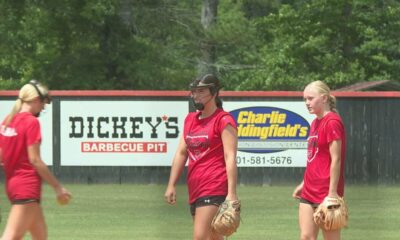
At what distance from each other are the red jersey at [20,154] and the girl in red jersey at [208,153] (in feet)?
3.92

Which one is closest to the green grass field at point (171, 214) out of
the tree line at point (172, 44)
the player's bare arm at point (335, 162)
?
the player's bare arm at point (335, 162)

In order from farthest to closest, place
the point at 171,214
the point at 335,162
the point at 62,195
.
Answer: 1. the point at 171,214
2. the point at 335,162
3. the point at 62,195

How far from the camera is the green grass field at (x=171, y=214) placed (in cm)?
1436

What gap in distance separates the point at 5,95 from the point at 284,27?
2037 cm

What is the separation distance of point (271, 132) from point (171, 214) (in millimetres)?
5968

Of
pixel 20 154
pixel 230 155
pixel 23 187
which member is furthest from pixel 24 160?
pixel 230 155

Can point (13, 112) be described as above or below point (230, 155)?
above

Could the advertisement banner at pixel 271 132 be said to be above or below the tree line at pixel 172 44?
below

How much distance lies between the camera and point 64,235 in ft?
46.3

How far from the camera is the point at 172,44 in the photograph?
4056cm

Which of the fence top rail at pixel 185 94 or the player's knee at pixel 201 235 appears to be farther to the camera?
the fence top rail at pixel 185 94

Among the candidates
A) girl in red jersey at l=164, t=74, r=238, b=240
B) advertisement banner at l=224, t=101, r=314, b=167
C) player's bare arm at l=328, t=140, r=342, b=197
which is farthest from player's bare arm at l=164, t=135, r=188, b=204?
advertisement banner at l=224, t=101, r=314, b=167

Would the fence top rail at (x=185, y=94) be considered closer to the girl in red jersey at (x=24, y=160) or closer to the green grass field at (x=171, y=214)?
the green grass field at (x=171, y=214)

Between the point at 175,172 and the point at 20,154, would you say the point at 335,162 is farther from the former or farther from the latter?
the point at 20,154
